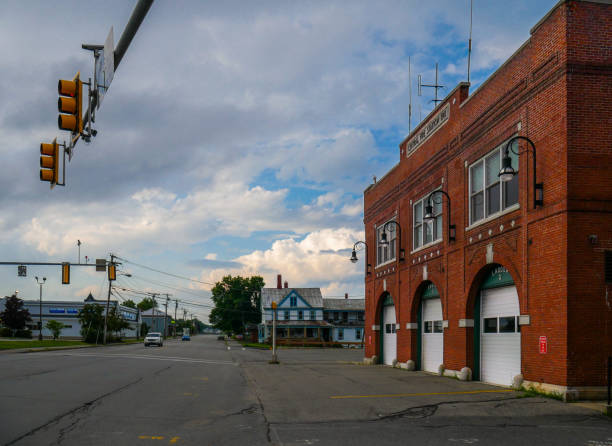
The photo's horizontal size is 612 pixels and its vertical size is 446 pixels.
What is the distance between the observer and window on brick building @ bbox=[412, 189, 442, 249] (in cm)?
2377

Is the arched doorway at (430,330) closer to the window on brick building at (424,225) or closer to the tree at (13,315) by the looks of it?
the window on brick building at (424,225)

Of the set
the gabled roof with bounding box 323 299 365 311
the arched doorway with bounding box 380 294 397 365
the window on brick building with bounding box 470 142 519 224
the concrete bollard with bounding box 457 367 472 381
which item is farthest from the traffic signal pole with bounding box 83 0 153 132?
the gabled roof with bounding box 323 299 365 311

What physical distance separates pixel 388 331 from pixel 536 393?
55.7 ft

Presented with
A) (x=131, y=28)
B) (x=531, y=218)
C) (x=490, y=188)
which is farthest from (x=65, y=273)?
(x=131, y=28)

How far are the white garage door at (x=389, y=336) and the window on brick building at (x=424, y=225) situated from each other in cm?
587

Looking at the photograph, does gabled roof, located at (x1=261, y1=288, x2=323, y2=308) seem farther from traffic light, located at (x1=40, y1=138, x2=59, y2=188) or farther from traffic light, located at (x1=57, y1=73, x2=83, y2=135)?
traffic light, located at (x1=57, y1=73, x2=83, y2=135)

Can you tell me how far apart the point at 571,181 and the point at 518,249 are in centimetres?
282

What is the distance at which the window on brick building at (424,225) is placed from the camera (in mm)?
23766

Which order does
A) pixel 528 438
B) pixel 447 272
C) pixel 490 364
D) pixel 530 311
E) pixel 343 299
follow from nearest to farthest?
1. pixel 528 438
2. pixel 530 311
3. pixel 490 364
4. pixel 447 272
5. pixel 343 299

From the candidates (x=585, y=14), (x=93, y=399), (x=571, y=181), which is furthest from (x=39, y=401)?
(x=585, y=14)

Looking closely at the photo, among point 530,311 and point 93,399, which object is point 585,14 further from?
point 93,399

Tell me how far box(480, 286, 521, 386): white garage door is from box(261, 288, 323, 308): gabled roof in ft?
225

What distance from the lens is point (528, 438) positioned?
379 inches

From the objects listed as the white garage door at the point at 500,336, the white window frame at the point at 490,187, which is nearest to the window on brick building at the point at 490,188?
the white window frame at the point at 490,187
